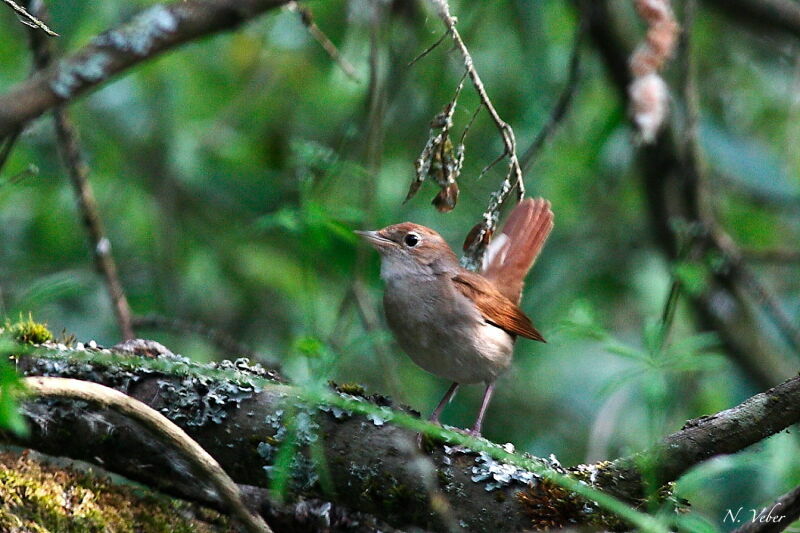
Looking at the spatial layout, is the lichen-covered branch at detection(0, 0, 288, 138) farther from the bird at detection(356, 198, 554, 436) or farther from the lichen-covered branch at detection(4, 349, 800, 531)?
the bird at detection(356, 198, 554, 436)

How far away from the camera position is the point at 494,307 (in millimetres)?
4387

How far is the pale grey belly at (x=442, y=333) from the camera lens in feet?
13.3

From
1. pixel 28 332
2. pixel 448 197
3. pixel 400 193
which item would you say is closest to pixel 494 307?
pixel 448 197

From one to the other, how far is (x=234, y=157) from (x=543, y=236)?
2000 mm

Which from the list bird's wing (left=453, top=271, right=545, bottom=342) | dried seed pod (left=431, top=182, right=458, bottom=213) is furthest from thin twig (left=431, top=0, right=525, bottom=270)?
bird's wing (left=453, top=271, right=545, bottom=342)

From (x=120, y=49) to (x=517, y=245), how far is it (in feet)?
8.08

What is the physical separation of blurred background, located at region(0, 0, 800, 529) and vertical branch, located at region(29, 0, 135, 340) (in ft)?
2.36

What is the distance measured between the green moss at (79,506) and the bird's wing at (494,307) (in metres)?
2.01

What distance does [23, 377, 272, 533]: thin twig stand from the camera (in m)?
2.18

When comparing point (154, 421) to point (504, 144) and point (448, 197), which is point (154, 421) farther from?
point (504, 144)

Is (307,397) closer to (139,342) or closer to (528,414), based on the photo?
(139,342)

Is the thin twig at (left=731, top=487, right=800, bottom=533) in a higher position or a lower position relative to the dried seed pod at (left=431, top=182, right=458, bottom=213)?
lower

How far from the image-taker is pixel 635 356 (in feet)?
8.27

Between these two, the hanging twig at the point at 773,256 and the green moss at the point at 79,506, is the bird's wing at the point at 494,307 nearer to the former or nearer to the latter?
the hanging twig at the point at 773,256
